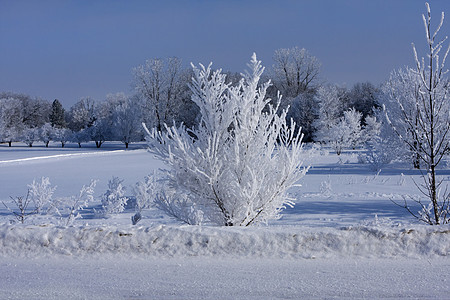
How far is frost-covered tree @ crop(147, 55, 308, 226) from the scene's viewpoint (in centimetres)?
595

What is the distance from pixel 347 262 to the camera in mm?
3721

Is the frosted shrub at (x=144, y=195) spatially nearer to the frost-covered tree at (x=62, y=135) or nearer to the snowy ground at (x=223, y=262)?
the snowy ground at (x=223, y=262)

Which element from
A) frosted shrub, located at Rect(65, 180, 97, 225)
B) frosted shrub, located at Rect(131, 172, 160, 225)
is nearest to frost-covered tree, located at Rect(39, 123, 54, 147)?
frosted shrub, located at Rect(65, 180, 97, 225)

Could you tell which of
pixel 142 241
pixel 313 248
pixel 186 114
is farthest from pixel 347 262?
pixel 186 114

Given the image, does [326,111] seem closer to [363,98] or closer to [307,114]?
[307,114]

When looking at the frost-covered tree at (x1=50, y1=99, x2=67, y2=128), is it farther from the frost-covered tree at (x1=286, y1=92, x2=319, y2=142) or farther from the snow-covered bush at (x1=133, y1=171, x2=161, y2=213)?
the snow-covered bush at (x1=133, y1=171, x2=161, y2=213)

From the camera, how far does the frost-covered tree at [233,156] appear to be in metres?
5.95

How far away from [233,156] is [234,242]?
2263mm

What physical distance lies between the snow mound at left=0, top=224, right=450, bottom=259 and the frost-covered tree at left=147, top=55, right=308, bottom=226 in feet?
6.00

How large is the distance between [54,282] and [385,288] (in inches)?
94.4

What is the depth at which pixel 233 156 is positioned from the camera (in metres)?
6.11

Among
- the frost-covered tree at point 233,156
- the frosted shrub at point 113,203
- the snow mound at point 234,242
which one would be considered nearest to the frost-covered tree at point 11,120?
the frosted shrub at point 113,203

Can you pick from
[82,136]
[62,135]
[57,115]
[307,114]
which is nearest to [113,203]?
[307,114]

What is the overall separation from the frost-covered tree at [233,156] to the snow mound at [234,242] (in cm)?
183
